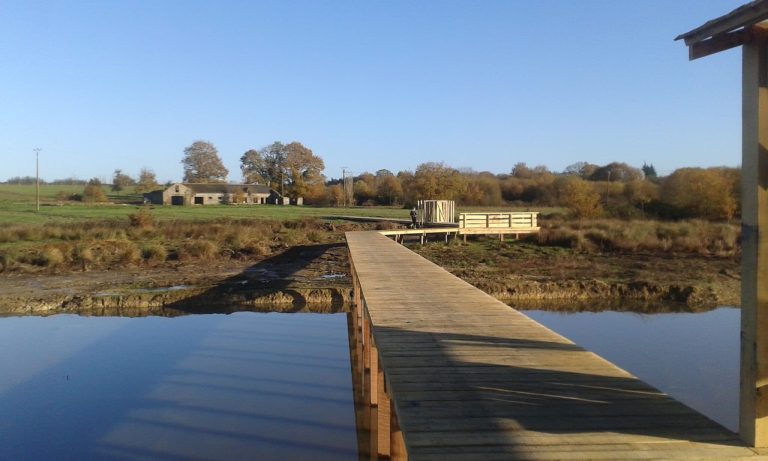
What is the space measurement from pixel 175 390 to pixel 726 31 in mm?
8245

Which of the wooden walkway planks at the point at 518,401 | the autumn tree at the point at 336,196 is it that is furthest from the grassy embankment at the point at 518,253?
the autumn tree at the point at 336,196

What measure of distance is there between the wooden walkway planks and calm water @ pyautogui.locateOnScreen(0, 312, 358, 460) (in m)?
2.13

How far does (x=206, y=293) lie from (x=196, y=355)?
17.9 feet

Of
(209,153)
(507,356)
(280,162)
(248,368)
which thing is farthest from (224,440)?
(209,153)

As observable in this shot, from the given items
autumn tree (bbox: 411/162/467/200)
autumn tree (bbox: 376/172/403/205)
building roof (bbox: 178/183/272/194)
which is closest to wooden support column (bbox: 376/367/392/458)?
autumn tree (bbox: 411/162/467/200)

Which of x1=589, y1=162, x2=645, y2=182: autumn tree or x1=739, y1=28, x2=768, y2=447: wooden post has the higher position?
x1=589, y1=162, x2=645, y2=182: autumn tree

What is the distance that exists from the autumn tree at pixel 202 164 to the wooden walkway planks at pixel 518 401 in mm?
87047

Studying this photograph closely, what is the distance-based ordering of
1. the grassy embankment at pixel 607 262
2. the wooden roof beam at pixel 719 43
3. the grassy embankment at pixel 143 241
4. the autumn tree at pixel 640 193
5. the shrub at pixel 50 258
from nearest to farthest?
the wooden roof beam at pixel 719 43, the grassy embankment at pixel 607 262, the shrub at pixel 50 258, the grassy embankment at pixel 143 241, the autumn tree at pixel 640 193

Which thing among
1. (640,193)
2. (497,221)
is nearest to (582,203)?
(497,221)

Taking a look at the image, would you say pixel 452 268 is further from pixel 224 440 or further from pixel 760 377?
pixel 760 377

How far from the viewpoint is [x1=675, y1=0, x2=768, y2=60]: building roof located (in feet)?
10.3

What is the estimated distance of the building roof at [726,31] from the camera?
3145 millimetres

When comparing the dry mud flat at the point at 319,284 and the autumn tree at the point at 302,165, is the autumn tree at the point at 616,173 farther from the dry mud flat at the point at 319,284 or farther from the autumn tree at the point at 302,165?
the dry mud flat at the point at 319,284

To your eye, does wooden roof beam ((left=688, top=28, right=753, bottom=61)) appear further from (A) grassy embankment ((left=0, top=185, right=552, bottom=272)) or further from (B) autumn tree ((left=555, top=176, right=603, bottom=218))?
(B) autumn tree ((left=555, top=176, right=603, bottom=218))
